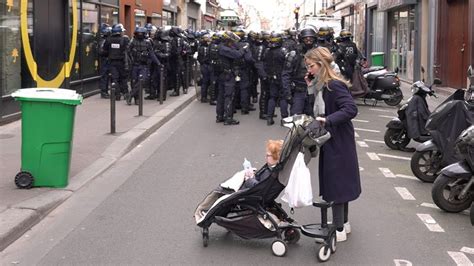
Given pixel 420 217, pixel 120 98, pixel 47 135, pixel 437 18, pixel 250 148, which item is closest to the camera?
pixel 420 217

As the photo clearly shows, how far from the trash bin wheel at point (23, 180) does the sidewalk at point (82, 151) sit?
73mm

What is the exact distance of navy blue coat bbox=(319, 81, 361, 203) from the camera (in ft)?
16.6

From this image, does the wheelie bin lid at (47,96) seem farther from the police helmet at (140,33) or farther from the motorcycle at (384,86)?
the motorcycle at (384,86)

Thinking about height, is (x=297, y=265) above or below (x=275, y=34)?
below

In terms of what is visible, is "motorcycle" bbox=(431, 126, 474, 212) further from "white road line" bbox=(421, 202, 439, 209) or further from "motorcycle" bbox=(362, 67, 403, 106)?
"motorcycle" bbox=(362, 67, 403, 106)

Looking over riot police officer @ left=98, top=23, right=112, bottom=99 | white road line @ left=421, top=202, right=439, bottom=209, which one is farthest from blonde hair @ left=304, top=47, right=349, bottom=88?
riot police officer @ left=98, top=23, right=112, bottom=99

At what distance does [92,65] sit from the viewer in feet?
58.3

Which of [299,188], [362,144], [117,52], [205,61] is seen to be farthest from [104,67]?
[299,188]

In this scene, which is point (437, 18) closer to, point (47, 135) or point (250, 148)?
point (250, 148)

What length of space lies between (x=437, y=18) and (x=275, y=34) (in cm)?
1013

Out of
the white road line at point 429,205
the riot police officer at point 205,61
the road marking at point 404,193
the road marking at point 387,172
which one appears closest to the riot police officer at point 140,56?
the riot police officer at point 205,61

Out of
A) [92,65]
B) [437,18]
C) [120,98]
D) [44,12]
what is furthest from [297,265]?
[437,18]

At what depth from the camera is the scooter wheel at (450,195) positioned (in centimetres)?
634

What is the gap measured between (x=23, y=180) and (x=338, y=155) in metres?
3.65
